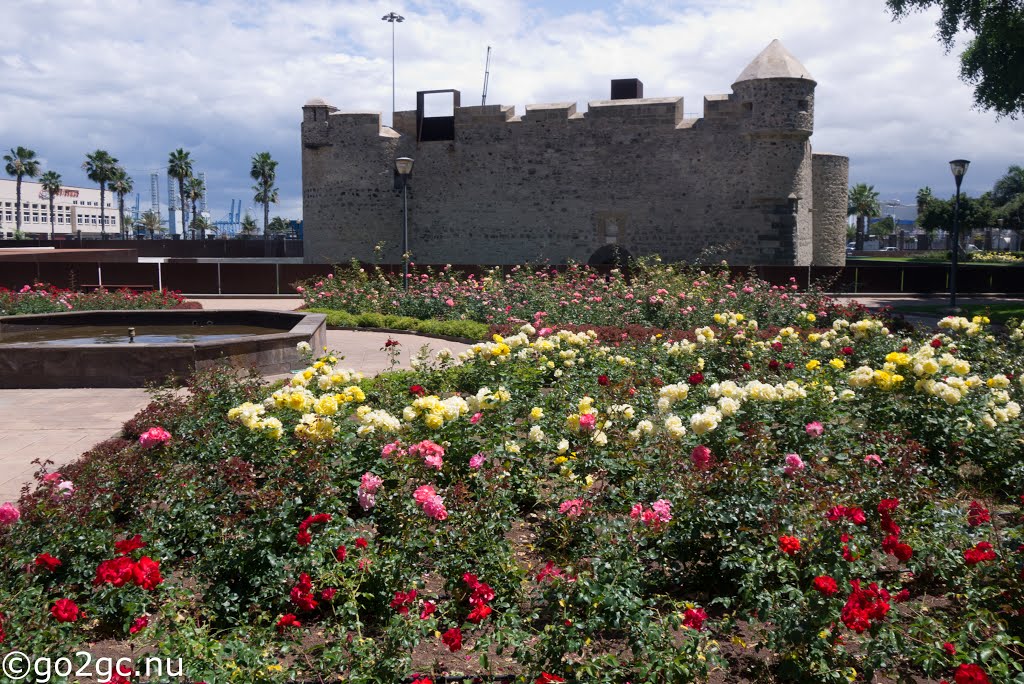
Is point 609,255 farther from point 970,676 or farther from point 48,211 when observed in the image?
point 48,211

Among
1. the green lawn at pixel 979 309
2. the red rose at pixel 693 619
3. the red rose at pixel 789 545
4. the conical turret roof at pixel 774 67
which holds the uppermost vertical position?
the conical turret roof at pixel 774 67

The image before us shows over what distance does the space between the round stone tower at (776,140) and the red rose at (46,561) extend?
2190cm

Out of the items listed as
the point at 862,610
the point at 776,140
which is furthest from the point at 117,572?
the point at 776,140

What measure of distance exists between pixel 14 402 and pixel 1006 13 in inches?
762

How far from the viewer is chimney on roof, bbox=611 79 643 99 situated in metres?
25.6

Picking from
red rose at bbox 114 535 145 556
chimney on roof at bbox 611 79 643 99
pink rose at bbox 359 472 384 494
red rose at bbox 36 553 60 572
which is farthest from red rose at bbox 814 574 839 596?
chimney on roof at bbox 611 79 643 99

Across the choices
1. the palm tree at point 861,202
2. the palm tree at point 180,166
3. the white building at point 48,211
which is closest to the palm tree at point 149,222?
the white building at point 48,211

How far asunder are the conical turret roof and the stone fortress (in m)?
0.04

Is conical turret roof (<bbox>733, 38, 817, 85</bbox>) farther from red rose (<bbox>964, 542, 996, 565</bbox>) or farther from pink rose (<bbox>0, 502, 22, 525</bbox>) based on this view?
pink rose (<bbox>0, 502, 22, 525</bbox>)

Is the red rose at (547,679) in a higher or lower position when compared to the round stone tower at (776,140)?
lower

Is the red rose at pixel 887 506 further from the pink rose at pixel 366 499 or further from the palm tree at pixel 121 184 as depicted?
the palm tree at pixel 121 184

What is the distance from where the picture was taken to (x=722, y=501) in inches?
155

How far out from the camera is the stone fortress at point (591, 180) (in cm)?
2325

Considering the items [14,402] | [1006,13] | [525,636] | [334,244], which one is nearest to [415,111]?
[334,244]
